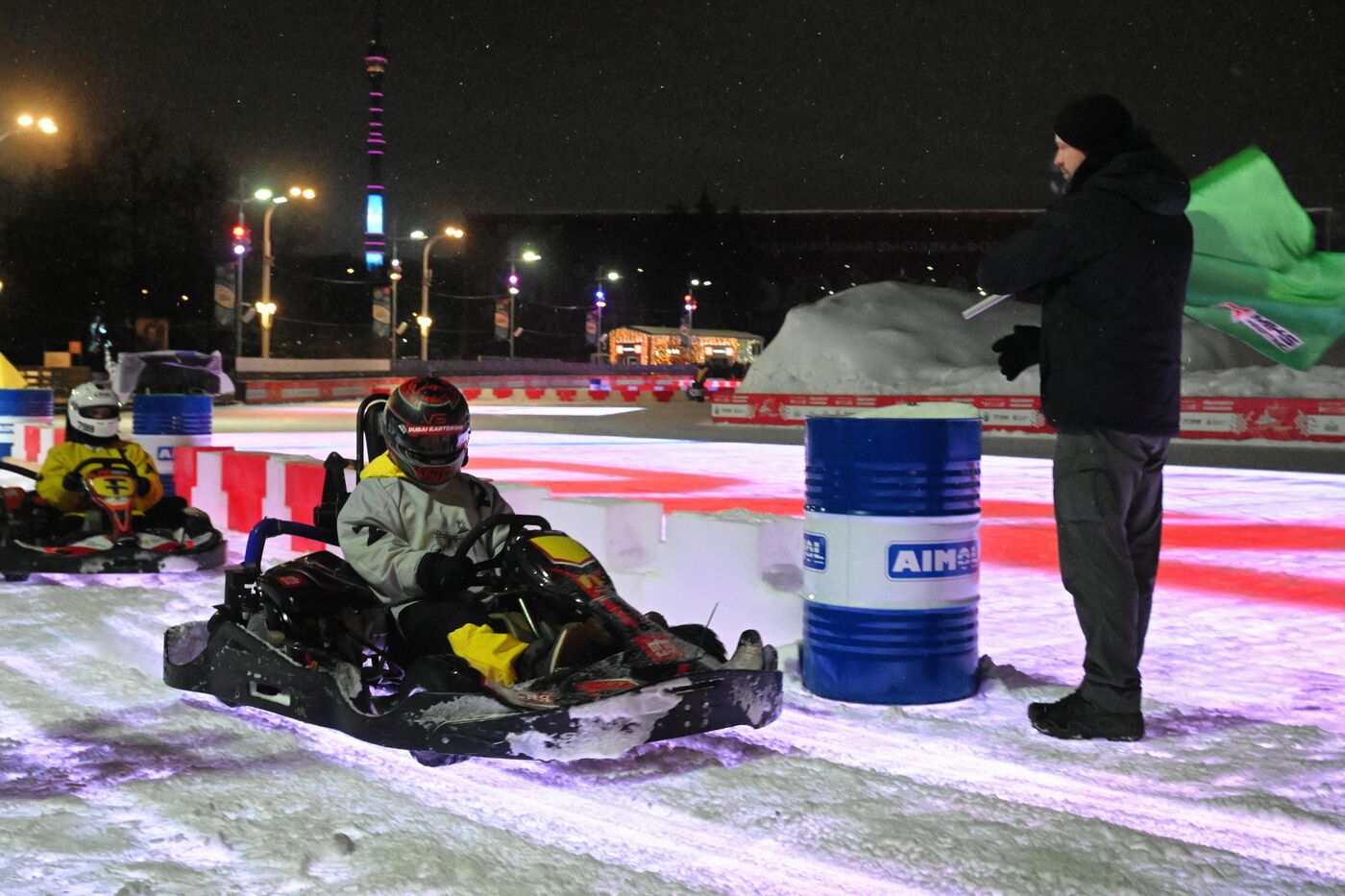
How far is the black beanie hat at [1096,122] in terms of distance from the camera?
431cm

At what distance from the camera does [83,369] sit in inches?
1578

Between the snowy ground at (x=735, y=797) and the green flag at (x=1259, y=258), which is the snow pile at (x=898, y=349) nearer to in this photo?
the green flag at (x=1259, y=258)

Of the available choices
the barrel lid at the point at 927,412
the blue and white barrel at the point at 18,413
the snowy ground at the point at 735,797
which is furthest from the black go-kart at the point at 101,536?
the blue and white barrel at the point at 18,413

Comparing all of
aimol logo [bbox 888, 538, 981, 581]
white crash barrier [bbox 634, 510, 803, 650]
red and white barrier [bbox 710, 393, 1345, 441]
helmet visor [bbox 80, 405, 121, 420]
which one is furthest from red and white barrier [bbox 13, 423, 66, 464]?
aimol logo [bbox 888, 538, 981, 581]

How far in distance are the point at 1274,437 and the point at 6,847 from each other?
2152 centimetres

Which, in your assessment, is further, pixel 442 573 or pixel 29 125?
pixel 29 125

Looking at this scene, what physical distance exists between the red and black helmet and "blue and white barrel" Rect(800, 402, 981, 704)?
4.04 feet

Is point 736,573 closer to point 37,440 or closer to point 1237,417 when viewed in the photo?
point 37,440

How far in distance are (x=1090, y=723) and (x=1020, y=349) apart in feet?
3.84

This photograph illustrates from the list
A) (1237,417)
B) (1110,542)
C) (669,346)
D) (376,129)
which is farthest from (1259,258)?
(376,129)

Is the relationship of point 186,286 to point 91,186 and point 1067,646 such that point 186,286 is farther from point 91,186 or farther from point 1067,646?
point 1067,646

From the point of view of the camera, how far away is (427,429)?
15.2 ft

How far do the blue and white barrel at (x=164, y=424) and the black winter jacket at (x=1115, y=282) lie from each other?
8.54 meters

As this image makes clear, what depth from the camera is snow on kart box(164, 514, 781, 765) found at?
3693 mm
